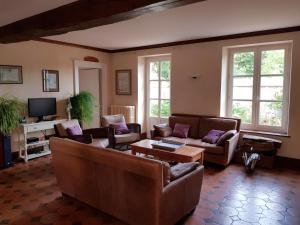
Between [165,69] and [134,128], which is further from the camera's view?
[165,69]

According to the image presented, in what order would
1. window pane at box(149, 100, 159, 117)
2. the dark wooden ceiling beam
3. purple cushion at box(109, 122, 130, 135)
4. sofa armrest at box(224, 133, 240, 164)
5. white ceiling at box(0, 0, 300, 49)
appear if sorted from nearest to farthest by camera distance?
the dark wooden ceiling beam → white ceiling at box(0, 0, 300, 49) → sofa armrest at box(224, 133, 240, 164) → purple cushion at box(109, 122, 130, 135) → window pane at box(149, 100, 159, 117)

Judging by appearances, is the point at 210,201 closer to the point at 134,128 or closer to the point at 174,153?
the point at 174,153

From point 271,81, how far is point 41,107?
4.71 m

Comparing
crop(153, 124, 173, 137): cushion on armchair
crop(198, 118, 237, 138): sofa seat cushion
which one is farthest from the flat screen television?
crop(198, 118, 237, 138): sofa seat cushion

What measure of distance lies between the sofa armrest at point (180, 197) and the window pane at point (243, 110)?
280cm

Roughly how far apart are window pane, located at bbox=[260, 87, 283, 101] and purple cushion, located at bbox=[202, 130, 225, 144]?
113 cm

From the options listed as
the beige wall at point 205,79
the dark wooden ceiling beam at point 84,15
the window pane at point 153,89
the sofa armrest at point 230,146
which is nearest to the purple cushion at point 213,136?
the sofa armrest at point 230,146

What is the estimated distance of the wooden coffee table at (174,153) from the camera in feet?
11.9

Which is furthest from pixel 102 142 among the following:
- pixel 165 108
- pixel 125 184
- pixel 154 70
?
pixel 154 70

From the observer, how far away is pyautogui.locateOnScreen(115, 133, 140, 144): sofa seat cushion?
496cm

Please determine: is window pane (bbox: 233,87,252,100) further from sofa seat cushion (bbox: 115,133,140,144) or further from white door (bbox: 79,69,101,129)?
white door (bbox: 79,69,101,129)

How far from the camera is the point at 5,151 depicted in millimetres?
4281

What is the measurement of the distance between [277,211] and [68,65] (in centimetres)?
502

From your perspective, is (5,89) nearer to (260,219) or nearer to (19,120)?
(19,120)
